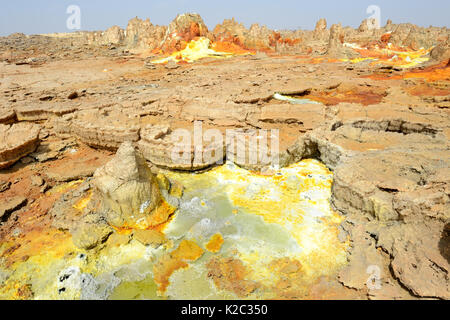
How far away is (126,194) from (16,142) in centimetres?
380

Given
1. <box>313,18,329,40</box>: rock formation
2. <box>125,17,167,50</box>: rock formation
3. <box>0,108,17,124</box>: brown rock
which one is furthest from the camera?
<box>313,18,329,40</box>: rock formation

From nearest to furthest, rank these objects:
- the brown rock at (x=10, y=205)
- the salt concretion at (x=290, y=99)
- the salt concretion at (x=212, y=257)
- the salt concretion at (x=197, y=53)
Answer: the salt concretion at (x=212, y=257), the brown rock at (x=10, y=205), the salt concretion at (x=290, y=99), the salt concretion at (x=197, y=53)

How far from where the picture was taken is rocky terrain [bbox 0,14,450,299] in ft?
10.4

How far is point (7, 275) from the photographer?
11.0ft

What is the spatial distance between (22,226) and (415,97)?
1145cm

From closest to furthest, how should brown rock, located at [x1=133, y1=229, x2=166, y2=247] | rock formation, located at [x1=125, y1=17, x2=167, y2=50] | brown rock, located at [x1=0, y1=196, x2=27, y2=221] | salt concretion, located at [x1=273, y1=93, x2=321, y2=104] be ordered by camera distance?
brown rock, located at [x1=133, y1=229, x2=166, y2=247], brown rock, located at [x1=0, y1=196, x2=27, y2=221], salt concretion, located at [x1=273, y1=93, x2=321, y2=104], rock formation, located at [x1=125, y1=17, x2=167, y2=50]

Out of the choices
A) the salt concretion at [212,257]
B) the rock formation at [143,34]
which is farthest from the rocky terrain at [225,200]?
the rock formation at [143,34]

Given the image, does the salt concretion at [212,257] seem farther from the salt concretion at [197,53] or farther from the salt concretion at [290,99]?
the salt concretion at [197,53]

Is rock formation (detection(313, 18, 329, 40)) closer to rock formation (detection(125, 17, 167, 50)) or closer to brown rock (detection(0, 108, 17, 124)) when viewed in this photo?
rock formation (detection(125, 17, 167, 50))

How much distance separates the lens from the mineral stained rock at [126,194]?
13.3 feet

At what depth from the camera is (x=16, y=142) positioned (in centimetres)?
592

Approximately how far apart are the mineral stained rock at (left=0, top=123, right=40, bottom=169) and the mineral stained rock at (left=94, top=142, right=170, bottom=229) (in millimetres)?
3003

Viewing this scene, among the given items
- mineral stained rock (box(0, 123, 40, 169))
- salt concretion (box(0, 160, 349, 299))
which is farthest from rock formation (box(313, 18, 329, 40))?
mineral stained rock (box(0, 123, 40, 169))

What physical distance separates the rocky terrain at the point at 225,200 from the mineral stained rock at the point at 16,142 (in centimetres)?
4
